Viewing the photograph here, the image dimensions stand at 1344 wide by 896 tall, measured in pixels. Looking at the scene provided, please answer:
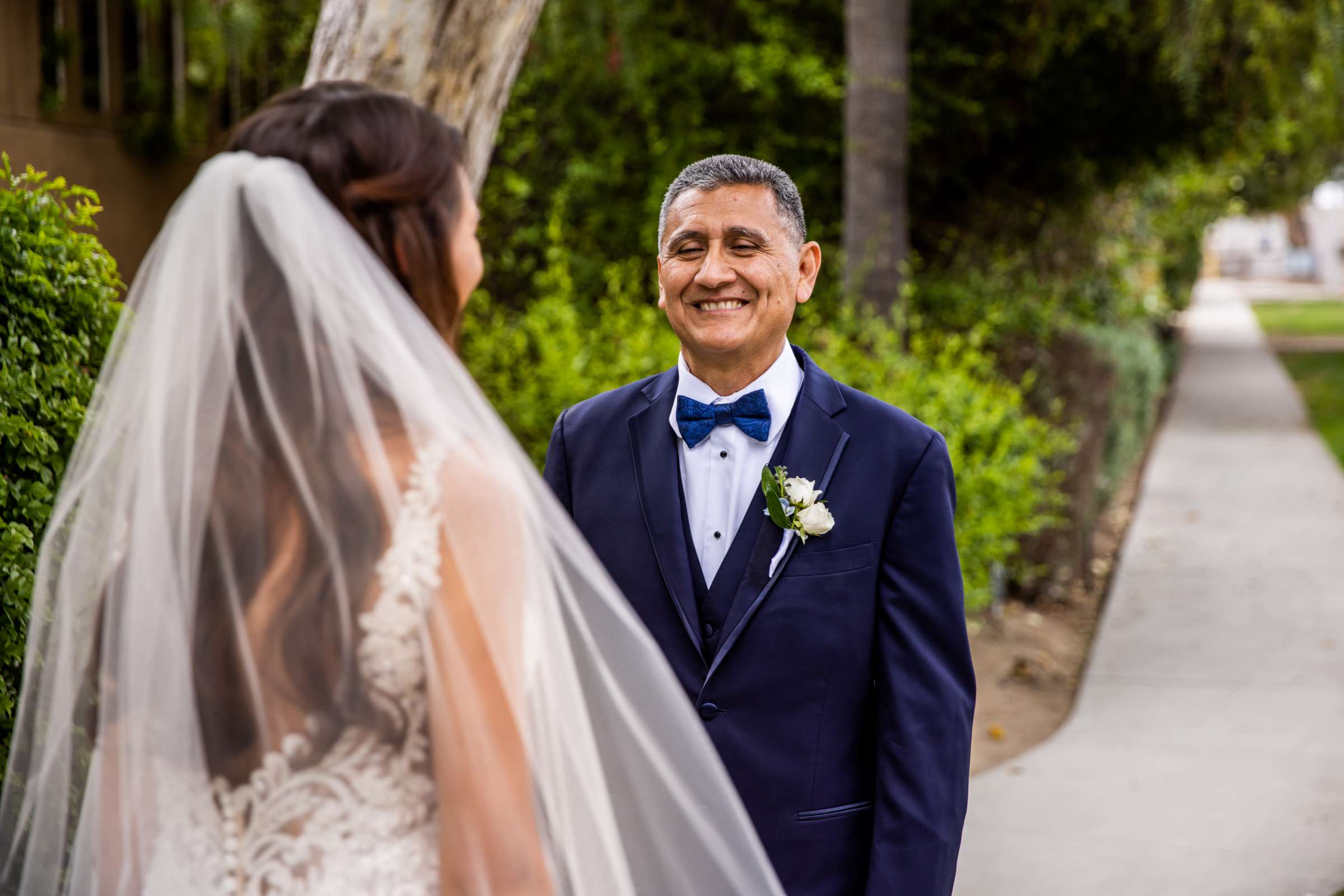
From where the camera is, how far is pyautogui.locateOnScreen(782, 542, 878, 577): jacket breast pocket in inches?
87.5

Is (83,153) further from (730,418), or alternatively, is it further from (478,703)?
(478,703)

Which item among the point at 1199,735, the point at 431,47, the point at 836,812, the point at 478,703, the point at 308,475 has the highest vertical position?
the point at 431,47

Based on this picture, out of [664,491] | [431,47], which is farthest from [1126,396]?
[664,491]

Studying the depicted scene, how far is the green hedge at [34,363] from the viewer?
2.36 meters

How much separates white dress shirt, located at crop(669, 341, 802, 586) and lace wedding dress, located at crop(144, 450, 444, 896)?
92 cm

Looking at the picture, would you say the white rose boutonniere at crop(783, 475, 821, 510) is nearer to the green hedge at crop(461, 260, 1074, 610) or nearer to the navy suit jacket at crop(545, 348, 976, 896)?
the navy suit jacket at crop(545, 348, 976, 896)

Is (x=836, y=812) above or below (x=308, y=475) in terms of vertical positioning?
below

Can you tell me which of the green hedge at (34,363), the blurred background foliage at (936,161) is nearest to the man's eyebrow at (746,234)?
the green hedge at (34,363)

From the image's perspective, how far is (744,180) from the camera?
233cm

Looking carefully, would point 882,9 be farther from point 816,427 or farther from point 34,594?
point 34,594

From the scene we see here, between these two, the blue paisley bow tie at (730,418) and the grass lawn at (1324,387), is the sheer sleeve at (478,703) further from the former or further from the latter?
the grass lawn at (1324,387)

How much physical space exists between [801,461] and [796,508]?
0.14 metres

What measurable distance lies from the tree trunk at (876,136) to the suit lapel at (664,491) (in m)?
5.27

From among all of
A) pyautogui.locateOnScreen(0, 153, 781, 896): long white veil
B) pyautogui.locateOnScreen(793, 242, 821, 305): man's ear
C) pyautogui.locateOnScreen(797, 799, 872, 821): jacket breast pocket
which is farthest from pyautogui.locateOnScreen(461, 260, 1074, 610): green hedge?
pyautogui.locateOnScreen(0, 153, 781, 896): long white veil
